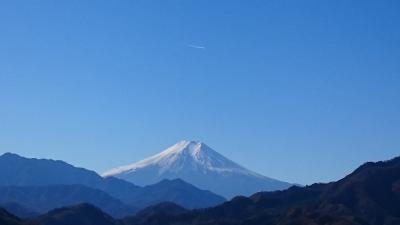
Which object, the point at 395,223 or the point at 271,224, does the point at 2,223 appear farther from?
the point at 395,223

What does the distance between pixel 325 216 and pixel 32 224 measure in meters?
65.9

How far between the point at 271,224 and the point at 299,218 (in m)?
20.6

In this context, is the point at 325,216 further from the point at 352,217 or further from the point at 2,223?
the point at 2,223

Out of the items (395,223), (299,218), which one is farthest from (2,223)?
(395,223)

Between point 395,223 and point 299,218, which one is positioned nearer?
point 299,218

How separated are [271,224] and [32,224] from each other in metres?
66.7

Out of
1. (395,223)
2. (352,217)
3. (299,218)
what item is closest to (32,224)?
(299,218)

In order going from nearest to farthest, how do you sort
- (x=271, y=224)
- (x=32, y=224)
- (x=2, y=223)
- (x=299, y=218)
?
(x=2, y=223) < (x=32, y=224) < (x=299, y=218) < (x=271, y=224)

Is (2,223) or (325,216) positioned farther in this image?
(325,216)

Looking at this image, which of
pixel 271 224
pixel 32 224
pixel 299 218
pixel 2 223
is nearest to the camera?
pixel 2 223

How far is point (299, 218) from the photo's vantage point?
17262cm

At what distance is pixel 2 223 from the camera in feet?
473

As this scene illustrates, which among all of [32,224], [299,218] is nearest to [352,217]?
[299,218]

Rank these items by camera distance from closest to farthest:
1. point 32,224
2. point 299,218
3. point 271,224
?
1. point 32,224
2. point 299,218
3. point 271,224
